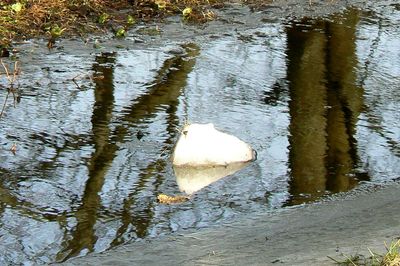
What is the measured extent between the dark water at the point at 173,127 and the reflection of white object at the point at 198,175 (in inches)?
2.8

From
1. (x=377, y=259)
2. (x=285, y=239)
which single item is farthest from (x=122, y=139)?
(x=377, y=259)

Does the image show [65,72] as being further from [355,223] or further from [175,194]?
[355,223]

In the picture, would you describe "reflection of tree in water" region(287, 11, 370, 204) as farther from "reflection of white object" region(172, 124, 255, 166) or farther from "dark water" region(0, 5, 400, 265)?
"reflection of white object" region(172, 124, 255, 166)

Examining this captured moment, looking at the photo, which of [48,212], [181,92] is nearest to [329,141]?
[181,92]

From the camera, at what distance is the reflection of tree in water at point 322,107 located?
7617 mm

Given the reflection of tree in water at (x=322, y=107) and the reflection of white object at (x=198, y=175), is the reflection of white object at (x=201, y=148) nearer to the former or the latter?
the reflection of white object at (x=198, y=175)

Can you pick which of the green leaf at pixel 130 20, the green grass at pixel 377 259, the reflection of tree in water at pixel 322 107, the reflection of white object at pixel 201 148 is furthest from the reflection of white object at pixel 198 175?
the green leaf at pixel 130 20

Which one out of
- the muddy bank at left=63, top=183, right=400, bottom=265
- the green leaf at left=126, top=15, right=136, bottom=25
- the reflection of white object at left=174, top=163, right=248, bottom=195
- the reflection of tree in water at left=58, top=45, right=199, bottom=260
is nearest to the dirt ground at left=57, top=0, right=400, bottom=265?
the muddy bank at left=63, top=183, right=400, bottom=265

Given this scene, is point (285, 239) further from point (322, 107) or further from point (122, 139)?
point (322, 107)

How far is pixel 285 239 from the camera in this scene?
6.16 meters

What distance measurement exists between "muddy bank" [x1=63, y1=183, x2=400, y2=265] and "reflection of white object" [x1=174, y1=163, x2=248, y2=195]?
27.3 inches

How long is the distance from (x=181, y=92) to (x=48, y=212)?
10.4ft

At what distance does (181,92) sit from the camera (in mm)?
9539

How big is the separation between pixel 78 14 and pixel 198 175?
209 inches
